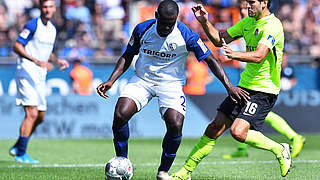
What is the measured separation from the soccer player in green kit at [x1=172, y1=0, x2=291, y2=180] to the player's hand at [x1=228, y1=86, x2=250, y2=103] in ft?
0.99

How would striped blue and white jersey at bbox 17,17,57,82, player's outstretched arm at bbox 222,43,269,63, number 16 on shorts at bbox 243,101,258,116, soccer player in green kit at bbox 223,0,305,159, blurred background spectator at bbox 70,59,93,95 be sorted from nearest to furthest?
player's outstretched arm at bbox 222,43,269,63
number 16 on shorts at bbox 243,101,258,116
soccer player in green kit at bbox 223,0,305,159
striped blue and white jersey at bbox 17,17,57,82
blurred background spectator at bbox 70,59,93,95

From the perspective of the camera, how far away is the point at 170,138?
22.9 ft

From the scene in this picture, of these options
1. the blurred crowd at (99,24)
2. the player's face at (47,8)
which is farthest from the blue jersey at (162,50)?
the blurred crowd at (99,24)

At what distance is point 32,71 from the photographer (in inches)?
396

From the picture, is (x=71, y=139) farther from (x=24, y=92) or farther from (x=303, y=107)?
(x=303, y=107)

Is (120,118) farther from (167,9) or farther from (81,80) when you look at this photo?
(81,80)

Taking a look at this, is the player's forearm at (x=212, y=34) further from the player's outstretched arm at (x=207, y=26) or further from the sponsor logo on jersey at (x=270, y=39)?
the sponsor logo on jersey at (x=270, y=39)

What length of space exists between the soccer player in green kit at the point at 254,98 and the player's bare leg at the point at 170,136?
0.21 metres

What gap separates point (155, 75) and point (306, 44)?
40.0 ft

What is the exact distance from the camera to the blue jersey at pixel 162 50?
22.6ft

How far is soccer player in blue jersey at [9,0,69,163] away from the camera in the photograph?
386 inches

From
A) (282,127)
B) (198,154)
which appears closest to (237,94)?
(198,154)

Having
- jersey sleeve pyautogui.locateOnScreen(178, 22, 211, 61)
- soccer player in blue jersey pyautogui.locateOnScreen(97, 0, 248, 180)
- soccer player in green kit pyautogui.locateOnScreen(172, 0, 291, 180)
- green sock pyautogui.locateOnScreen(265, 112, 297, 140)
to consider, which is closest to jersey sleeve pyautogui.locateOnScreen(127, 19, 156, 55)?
soccer player in blue jersey pyautogui.locateOnScreen(97, 0, 248, 180)

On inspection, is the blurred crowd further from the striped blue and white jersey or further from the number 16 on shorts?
the number 16 on shorts
